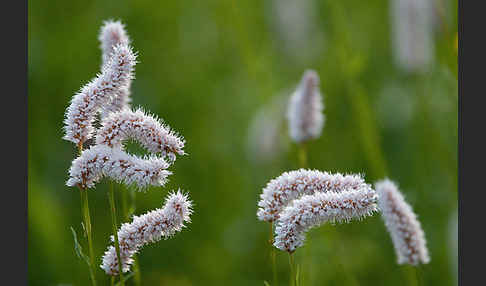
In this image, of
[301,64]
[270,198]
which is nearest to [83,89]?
[270,198]

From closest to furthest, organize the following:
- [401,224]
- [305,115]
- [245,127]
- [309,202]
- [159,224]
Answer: [309,202], [159,224], [401,224], [305,115], [245,127]

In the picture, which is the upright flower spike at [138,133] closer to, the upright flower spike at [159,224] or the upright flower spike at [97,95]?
the upright flower spike at [97,95]

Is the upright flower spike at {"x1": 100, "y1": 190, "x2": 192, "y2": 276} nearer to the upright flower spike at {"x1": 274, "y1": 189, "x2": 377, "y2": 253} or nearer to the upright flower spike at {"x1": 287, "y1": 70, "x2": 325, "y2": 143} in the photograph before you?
the upright flower spike at {"x1": 274, "y1": 189, "x2": 377, "y2": 253}

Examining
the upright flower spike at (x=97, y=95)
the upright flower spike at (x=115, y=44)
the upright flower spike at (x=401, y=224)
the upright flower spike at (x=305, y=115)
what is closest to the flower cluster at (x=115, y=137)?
the upright flower spike at (x=97, y=95)

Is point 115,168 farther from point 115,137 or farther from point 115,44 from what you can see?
point 115,44

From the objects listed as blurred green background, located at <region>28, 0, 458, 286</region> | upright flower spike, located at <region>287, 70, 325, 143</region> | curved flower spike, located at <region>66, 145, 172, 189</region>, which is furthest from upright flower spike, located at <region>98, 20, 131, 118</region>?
blurred green background, located at <region>28, 0, 458, 286</region>

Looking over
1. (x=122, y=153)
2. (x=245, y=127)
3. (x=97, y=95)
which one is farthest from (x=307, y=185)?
(x=245, y=127)
